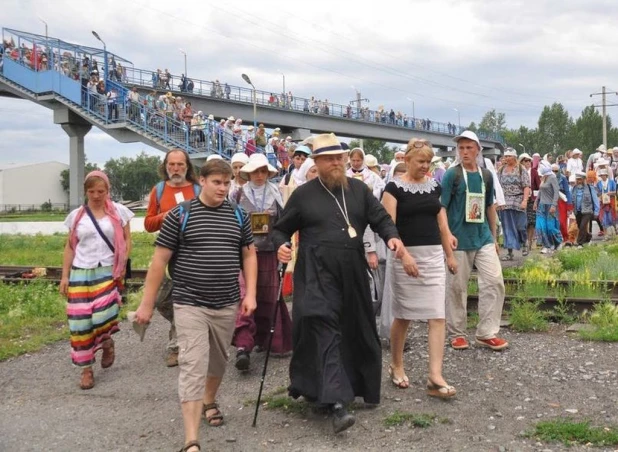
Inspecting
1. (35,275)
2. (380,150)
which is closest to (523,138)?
(380,150)

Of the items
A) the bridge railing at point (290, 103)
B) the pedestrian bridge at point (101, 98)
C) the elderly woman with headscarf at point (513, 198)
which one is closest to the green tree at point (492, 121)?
the bridge railing at point (290, 103)

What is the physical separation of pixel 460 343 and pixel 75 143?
35.4m

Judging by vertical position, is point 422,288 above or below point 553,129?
below

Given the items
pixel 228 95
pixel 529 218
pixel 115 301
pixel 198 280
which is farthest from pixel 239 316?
pixel 228 95

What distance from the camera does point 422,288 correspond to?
5.33m

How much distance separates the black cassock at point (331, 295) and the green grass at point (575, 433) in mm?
1143

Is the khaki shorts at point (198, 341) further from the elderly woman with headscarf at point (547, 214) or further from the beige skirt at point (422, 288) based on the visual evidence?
the elderly woman with headscarf at point (547, 214)

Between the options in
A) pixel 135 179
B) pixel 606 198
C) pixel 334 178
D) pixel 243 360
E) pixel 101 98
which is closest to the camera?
pixel 334 178

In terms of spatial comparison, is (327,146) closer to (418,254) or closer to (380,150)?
(418,254)

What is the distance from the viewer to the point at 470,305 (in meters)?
8.11

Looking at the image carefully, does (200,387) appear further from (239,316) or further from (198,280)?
(239,316)

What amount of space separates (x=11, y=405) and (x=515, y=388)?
13.7ft

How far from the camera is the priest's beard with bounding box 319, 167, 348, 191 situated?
4844 millimetres

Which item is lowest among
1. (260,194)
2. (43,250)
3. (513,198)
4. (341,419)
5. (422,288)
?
(341,419)
